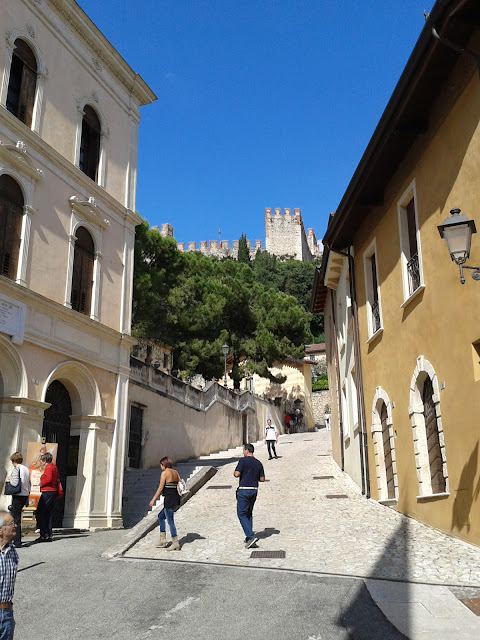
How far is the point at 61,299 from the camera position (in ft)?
49.2

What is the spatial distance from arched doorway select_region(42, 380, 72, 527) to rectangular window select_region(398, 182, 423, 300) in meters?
8.49

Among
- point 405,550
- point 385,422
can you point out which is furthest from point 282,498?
point 405,550

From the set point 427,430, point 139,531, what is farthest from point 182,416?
point 427,430

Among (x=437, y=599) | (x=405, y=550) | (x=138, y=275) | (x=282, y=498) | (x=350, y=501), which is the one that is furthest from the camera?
(x=138, y=275)

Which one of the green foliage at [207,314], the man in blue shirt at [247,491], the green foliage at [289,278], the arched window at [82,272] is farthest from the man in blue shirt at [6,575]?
the green foliage at [289,278]

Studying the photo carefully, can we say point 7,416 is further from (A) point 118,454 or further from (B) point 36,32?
(B) point 36,32

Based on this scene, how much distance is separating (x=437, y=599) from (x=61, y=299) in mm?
10981

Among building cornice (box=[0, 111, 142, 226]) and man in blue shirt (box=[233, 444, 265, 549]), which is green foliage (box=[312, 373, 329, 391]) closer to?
building cornice (box=[0, 111, 142, 226])

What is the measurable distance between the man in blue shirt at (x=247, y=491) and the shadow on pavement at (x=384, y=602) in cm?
227

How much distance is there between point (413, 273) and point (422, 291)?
0.95 metres

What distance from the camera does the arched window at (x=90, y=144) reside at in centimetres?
1716

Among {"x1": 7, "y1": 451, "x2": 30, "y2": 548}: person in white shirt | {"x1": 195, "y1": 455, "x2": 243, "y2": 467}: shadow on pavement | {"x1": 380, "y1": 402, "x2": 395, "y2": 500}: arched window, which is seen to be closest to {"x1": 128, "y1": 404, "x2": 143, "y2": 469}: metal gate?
{"x1": 195, "y1": 455, "x2": 243, "y2": 467}: shadow on pavement

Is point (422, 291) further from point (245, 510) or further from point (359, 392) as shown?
point (245, 510)

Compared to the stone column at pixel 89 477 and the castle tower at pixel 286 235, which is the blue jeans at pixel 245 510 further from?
the castle tower at pixel 286 235
